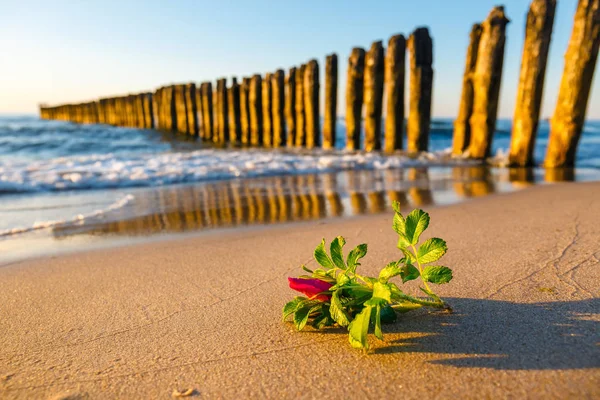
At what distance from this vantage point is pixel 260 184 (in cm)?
648

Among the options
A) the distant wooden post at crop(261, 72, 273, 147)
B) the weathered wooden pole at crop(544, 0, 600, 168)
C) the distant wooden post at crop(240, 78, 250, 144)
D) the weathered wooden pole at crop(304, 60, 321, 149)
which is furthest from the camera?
the distant wooden post at crop(240, 78, 250, 144)

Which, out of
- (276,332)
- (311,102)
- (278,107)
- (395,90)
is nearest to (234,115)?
(278,107)

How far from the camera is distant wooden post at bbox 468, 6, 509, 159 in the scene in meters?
8.17

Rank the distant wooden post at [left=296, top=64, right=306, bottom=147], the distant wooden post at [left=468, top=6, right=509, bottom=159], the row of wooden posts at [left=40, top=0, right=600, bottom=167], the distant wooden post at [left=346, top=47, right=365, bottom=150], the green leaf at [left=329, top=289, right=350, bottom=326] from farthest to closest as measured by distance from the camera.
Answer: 1. the distant wooden post at [left=296, top=64, right=306, bottom=147]
2. the distant wooden post at [left=346, top=47, right=365, bottom=150]
3. the distant wooden post at [left=468, top=6, right=509, bottom=159]
4. the row of wooden posts at [left=40, top=0, right=600, bottom=167]
5. the green leaf at [left=329, top=289, right=350, bottom=326]

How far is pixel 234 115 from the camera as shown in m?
18.4

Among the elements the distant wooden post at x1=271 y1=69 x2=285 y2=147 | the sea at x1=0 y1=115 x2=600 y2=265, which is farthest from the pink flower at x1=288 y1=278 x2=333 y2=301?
the distant wooden post at x1=271 y1=69 x2=285 y2=147

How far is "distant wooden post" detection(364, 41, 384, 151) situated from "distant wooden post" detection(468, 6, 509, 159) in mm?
2864

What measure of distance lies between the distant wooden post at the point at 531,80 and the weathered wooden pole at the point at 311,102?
6680mm

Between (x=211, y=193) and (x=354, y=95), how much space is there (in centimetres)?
738

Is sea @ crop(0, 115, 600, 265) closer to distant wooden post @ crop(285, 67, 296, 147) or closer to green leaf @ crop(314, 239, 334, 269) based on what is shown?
green leaf @ crop(314, 239, 334, 269)

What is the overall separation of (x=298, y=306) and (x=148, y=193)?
4.98 metres

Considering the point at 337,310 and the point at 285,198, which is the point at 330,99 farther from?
the point at 337,310

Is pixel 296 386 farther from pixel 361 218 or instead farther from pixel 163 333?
pixel 361 218

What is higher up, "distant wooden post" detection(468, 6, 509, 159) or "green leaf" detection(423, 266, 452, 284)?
"distant wooden post" detection(468, 6, 509, 159)
